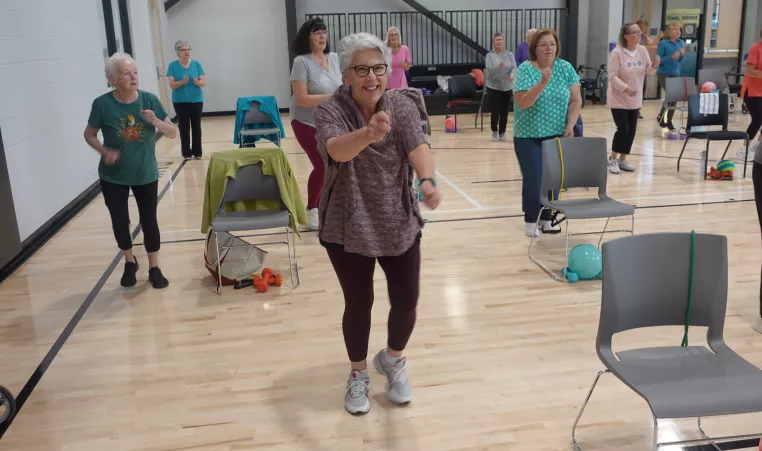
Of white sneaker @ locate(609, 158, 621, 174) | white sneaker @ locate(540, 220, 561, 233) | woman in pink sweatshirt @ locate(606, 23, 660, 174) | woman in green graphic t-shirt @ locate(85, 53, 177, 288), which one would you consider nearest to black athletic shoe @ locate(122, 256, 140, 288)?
woman in green graphic t-shirt @ locate(85, 53, 177, 288)

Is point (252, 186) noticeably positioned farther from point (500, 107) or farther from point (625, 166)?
point (500, 107)

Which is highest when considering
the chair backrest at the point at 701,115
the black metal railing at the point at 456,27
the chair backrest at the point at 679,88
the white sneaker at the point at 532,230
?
the black metal railing at the point at 456,27

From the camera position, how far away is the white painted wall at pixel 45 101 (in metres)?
5.00

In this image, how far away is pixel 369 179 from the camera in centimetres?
232

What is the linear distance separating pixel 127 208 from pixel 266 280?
966 millimetres

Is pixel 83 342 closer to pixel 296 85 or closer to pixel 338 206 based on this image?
pixel 338 206

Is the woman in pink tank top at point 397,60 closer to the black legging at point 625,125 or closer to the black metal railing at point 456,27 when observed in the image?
the black legging at point 625,125

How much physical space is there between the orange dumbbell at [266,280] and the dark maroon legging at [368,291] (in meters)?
1.52

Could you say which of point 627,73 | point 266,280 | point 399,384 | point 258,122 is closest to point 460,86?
point 258,122

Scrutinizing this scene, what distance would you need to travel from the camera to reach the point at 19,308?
13.1 ft

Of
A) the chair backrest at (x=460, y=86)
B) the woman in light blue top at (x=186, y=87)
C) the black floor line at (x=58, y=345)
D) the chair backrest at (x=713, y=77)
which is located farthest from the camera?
the chair backrest at (x=460, y=86)

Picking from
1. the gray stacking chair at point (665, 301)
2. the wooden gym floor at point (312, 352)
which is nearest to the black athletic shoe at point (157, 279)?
the wooden gym floor at point (312, 352)

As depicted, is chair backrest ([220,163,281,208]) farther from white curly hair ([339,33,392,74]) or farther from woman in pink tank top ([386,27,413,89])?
woman in pink tank top ([386,27,413,89])

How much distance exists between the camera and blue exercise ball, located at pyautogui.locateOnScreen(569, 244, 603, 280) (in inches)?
160
